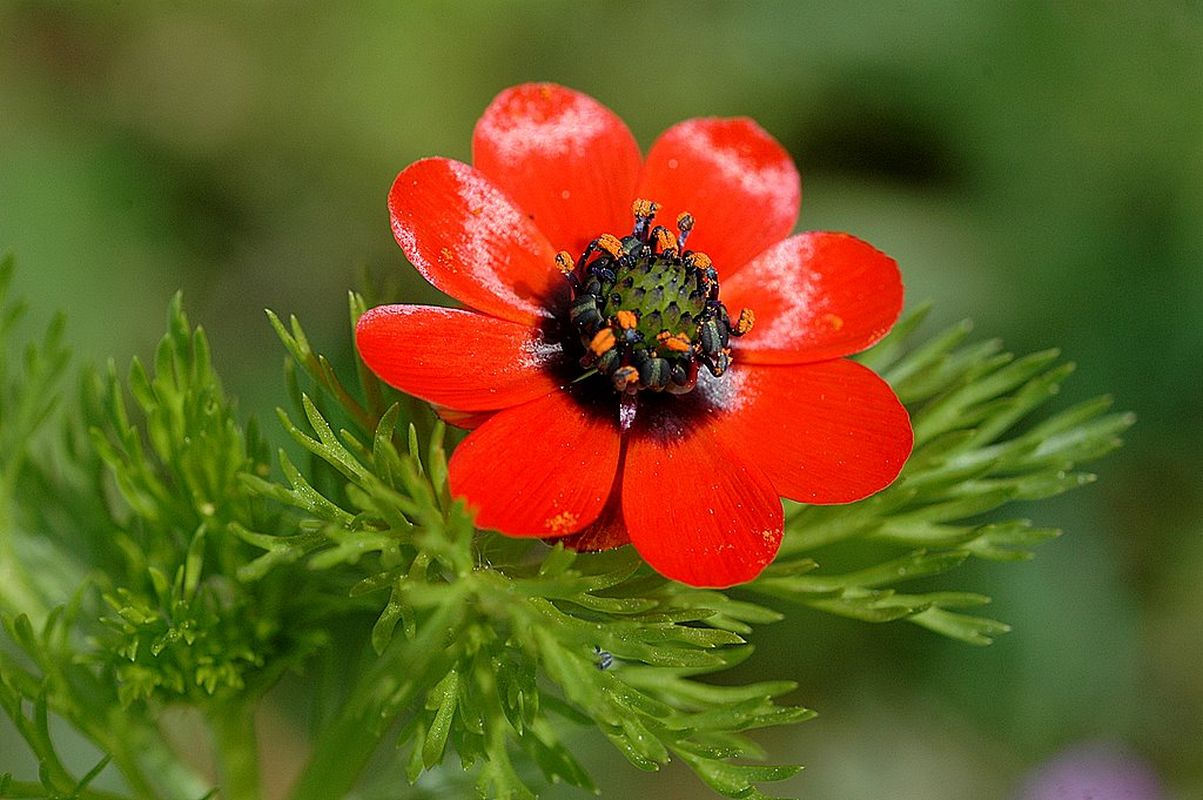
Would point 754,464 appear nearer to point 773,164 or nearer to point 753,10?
point 773,164

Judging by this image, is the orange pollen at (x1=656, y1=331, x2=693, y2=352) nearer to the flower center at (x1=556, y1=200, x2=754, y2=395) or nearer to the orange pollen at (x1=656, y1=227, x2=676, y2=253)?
the flower center at (x1=556, y1=200, x2=754, y2=395)

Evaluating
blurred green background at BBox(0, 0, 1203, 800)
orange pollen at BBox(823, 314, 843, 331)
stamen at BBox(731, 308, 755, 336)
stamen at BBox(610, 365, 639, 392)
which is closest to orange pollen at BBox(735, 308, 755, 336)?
stamen at BBox(731, 308, 755, 336)

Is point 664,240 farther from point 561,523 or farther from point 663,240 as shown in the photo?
point 561,523

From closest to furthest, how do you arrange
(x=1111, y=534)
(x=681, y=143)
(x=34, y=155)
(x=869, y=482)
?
(x=869, y=482), (x=681, y=143), (x=1111, y=534), (x=34, y=155)

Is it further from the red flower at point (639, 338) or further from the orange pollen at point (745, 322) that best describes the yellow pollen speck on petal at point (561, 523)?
the orange pollen at point (745, 322)

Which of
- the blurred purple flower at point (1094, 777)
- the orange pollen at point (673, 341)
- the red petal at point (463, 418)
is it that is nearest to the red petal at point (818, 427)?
the orange pollen at point (673, 341)

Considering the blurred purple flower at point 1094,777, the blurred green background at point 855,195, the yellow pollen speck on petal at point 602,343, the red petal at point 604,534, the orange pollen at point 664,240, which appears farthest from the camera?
the blurred green background at point 855,195

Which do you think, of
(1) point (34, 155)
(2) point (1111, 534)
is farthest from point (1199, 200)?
(1) point (34, 155)
